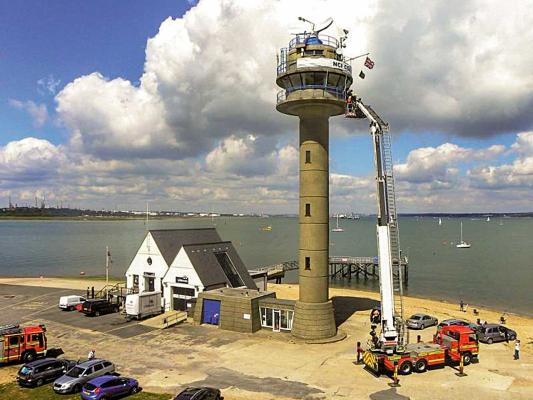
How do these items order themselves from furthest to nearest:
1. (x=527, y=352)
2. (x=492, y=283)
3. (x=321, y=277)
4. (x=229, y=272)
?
(x=492, y=283) → (x=229, y=272) → (x=321, y=277) → (x=527, y=352)

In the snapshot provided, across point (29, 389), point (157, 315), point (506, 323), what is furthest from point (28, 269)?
point (506, 323)

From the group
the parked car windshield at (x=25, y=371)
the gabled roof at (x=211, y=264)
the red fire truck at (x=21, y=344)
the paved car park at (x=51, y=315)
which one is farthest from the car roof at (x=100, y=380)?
the gabled roof at (x=211, y=264)

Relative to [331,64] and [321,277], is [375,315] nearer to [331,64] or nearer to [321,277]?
[321,277]

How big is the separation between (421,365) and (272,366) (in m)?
10.0

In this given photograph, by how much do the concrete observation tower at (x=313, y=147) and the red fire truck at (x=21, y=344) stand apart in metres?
19.7

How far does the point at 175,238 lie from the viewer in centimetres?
5341

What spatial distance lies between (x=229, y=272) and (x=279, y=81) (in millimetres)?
22699

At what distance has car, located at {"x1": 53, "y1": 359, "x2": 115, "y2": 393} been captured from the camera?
25.1 metres

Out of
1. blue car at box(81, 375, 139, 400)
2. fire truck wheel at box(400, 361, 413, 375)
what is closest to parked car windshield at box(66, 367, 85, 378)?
blue car at box(81, 375, 139, 400)

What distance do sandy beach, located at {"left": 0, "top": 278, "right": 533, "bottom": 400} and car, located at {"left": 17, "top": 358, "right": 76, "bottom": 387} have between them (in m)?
2.29

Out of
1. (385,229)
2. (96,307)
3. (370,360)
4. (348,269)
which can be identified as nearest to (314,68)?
(385,229)

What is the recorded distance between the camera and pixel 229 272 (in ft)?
Result: 166

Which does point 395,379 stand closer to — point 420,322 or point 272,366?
point 272,366

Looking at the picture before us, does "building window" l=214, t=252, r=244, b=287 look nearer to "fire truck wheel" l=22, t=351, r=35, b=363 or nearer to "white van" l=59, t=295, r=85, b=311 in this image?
"white van" l=59, t=295, r=85, b=311
